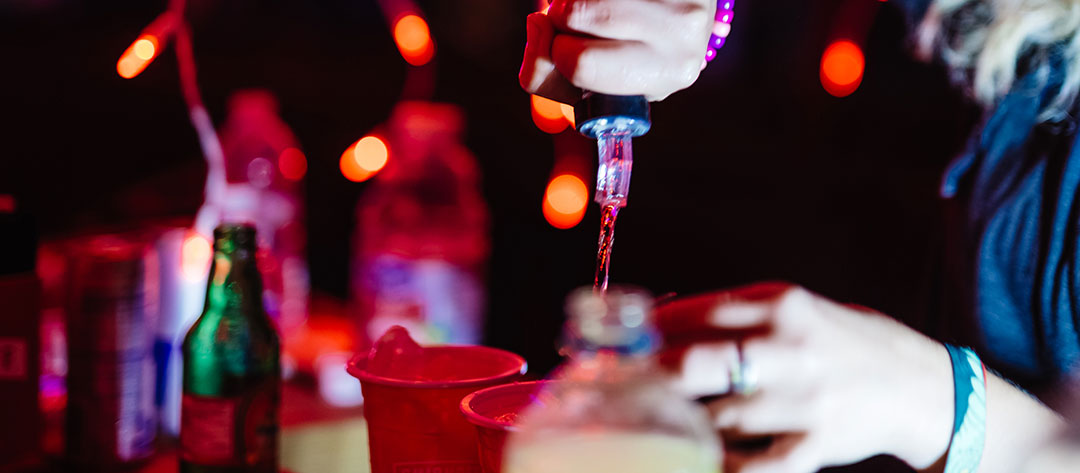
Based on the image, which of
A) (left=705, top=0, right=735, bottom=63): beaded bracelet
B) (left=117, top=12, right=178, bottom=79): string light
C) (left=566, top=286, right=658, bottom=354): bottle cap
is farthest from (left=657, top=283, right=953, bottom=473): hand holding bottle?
(left=117, top=12, right=178, bottom=79): string light

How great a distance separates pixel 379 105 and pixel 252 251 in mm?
2334

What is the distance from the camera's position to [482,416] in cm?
61

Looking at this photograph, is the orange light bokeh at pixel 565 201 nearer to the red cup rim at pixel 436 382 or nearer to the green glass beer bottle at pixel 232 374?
the green glass beer bottle at pixel 232 374

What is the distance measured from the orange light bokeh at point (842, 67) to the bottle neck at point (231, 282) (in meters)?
2.52

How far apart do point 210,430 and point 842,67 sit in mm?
2868

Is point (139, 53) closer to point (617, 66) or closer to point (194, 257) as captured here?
point (194, 257)

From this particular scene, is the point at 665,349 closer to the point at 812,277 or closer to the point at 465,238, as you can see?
the point at 465,238

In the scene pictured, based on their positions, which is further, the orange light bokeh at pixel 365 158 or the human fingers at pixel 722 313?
the orange light bokeh at pixel 365 158

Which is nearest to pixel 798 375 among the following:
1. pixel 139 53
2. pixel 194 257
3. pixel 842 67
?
pixel 194 257

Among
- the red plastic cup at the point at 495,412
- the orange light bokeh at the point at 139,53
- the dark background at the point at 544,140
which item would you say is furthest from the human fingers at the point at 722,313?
the dark background at the point at 544,140

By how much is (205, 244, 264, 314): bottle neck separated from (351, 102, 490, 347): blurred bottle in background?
0.74 meters

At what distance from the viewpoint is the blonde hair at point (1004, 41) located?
1.09m

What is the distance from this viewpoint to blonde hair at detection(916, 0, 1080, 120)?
1.09 metres

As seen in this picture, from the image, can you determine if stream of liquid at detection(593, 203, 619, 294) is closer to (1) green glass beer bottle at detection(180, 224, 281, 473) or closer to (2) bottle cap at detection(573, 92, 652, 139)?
(2) bottle cap at detection(573, 92, 652, 139)
